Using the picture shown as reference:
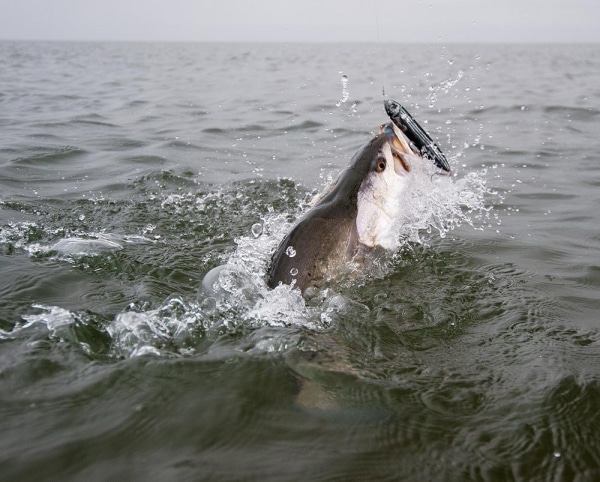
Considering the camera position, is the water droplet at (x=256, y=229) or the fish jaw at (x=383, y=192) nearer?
the fish jaw at (x=383, y=192)

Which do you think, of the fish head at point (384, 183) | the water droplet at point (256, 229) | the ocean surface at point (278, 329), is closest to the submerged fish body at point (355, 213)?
the fish head at point (384, 183)

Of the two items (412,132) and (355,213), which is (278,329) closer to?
(355,213)

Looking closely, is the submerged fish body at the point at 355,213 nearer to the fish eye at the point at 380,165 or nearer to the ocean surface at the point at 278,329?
the fish eye at the point at 380,165

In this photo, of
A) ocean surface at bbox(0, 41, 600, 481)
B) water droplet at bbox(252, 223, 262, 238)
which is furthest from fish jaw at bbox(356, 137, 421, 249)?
water droplet at bbox(252, 223, 262, 238)

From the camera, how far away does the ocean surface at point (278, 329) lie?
2.36 meters

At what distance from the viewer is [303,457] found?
7.54 ft

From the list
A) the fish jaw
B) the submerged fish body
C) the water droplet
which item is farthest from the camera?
the water droplet

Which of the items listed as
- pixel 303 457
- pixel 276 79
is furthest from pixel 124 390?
pixel 276 79

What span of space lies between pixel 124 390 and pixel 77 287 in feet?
4.57

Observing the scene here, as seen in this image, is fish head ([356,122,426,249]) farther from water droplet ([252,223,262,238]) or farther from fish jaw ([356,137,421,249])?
water droplet ([252,223,262,238])

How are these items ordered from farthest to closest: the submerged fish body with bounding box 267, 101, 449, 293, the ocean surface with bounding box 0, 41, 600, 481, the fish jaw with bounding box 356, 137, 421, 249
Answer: the fish jaw with bounding box 356, 137, 421, 249, the submerged fish body with bounding box 267, 101, 449, 293, the ocean surface with bounding box 0, 41, 600, 481

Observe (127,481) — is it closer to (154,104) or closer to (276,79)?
(154,104)

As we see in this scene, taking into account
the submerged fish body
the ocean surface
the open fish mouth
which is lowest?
the ocean surface

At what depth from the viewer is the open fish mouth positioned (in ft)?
12.0
